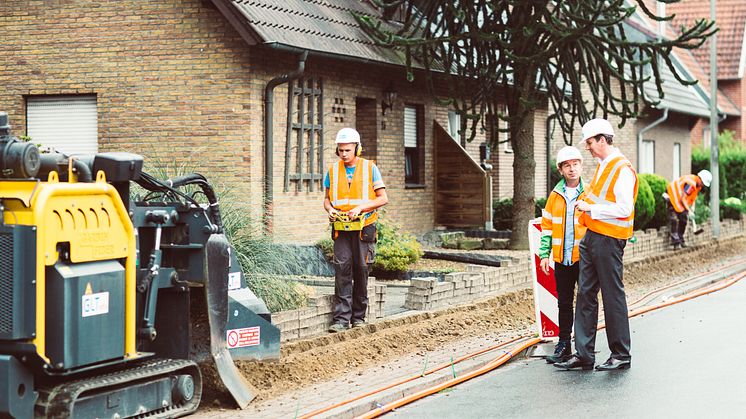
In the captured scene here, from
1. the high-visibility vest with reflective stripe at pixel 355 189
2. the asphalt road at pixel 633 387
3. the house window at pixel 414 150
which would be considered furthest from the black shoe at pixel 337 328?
the house window at pixel 414 150

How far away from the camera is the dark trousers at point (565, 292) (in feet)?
38.7

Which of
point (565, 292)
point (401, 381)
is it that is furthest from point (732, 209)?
point (401, 381)

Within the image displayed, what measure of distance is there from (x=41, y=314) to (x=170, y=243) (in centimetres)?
180

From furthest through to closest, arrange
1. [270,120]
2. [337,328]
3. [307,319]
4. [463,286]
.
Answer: [270,120] < [463,286] < [337,328] < [307,319]

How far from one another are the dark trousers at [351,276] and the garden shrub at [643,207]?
43.7 feet

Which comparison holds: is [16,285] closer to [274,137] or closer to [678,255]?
[274,137]

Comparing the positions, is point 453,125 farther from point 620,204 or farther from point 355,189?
point 620,204

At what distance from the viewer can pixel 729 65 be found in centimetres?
4866

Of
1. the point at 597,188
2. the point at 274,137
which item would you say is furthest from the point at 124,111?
the point at 597,188

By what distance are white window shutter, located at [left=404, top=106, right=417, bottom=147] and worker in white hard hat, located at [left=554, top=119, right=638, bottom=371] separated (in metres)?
12.7

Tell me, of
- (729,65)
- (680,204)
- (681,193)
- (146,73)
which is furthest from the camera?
(729,65)

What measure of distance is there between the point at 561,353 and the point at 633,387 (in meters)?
1.60

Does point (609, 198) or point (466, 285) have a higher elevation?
point (609, 198)

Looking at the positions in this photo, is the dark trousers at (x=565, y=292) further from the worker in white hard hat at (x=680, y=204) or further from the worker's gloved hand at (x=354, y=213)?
the worker in white hard hat at (x=680, y=204)
